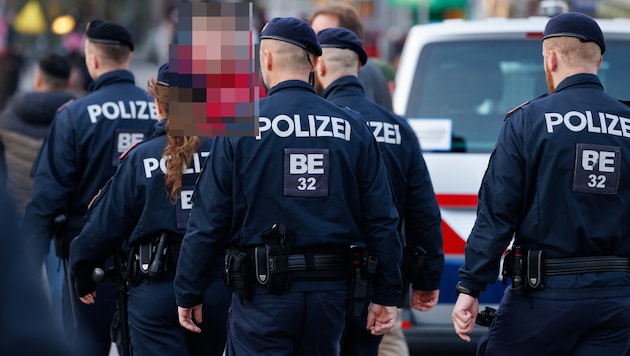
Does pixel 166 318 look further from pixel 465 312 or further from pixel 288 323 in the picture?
pixel 465 312

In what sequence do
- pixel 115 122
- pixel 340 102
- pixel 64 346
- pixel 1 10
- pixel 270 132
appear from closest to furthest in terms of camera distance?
pixel 64 346
pixel 270 132
pixel 340 102
pixel 115 122
pixel 1 10

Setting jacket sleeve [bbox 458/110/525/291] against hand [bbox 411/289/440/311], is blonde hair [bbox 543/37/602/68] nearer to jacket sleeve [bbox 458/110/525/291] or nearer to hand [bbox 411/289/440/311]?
jacket sleeve [bbox 458/110/525/291]

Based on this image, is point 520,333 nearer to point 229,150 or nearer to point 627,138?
point 627,138

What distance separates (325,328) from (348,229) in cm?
Answer: 37

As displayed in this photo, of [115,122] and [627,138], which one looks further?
[115,122]

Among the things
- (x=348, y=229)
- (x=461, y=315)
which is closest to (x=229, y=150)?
(x=348, y=229)

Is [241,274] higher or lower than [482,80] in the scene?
lower

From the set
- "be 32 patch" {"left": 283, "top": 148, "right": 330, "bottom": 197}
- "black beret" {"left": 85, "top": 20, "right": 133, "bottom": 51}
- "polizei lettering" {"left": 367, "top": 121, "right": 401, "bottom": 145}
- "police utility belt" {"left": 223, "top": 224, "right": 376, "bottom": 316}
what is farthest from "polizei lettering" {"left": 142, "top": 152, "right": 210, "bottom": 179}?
"black beret" {"left": 85, "top": 20, "right": 133, "bottom": 51}

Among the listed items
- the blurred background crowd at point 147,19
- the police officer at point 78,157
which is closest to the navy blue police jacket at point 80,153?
the police officer at point 78,157

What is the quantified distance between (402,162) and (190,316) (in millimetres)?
1399

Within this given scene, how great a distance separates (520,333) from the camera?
15.1 feet

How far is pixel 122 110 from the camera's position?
248 inches

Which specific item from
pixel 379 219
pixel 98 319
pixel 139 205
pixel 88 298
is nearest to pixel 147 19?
pixel 98 319

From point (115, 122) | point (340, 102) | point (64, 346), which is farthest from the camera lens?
point (115, 122)
